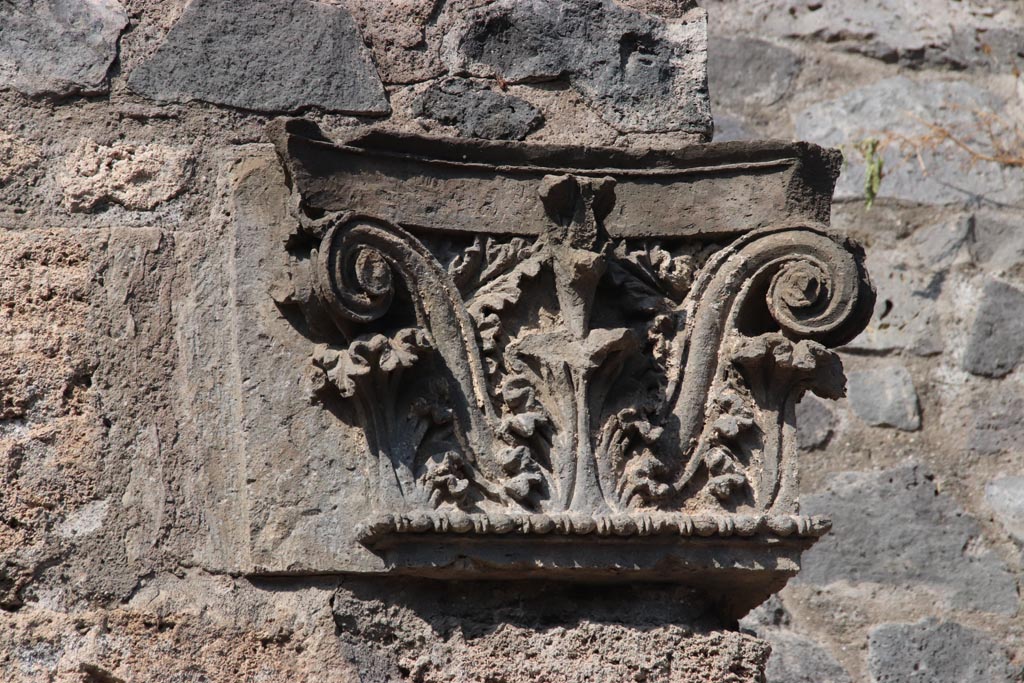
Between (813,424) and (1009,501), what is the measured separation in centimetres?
48

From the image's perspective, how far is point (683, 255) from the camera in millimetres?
2293

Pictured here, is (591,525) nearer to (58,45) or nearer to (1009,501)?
(58,45)

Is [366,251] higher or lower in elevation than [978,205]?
lower

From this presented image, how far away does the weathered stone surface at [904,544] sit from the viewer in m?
3.49

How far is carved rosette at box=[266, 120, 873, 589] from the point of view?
2.08m

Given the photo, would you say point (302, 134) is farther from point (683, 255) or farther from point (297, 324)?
point (683, 255)

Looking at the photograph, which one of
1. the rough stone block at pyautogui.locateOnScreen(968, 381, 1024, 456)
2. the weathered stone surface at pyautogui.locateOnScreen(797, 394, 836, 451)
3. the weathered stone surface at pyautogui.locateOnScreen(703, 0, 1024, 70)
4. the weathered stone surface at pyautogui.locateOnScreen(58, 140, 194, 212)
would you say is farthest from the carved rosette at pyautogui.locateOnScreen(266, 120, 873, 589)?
the weathered stone surface at pyautogui.locateOnScreen(703, 0, 1024, 70)

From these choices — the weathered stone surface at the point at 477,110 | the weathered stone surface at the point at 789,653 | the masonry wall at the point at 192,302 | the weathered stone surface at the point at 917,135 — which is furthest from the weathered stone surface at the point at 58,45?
the weathered stone surface at the point at 917,135

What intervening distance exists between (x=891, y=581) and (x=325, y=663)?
1.83 metres

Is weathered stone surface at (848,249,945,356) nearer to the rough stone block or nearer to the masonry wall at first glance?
the rough stone block

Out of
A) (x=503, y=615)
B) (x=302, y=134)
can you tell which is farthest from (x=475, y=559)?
(x=302, y=134)

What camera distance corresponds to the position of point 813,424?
3.66m

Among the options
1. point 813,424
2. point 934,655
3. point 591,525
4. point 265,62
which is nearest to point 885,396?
point 813,424

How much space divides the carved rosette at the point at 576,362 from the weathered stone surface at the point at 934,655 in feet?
4.44
